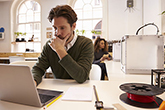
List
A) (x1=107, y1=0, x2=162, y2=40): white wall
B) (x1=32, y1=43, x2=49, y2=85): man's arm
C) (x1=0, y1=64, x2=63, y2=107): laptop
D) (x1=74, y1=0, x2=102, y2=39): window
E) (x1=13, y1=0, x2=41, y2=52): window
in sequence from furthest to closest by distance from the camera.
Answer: (x1=13, y1=0, x2=41, y2=52): window → (x1=74, y1=0, x2=102, y2=39): window → (x1=107, y1=0, x2=162, y2=40): white wall → (x1=32, y1=43, x2=49, y2=85): man's arm → (x1=0, y1=64, x2=63, y2=107): laptop

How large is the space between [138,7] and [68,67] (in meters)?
3.92

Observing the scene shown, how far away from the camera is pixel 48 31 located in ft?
15.8

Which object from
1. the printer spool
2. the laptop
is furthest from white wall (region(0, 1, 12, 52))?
the printer spool

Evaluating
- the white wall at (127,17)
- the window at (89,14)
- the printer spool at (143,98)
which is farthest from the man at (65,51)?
the window at (89,14)

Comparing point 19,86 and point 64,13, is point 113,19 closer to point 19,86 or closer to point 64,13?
point 64,13

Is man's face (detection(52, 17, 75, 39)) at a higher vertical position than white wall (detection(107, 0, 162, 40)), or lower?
lower

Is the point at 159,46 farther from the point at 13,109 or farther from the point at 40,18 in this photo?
the point at 40,18

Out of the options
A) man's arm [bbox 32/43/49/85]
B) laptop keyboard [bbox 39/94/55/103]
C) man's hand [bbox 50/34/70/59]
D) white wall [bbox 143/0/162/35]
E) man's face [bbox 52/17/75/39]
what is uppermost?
white wall [bbox 143/0/162/35]

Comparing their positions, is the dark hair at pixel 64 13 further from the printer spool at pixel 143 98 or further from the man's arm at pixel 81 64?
the printer spool at pixel 143 98

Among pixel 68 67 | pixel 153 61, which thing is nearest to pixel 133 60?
pixel 153 61

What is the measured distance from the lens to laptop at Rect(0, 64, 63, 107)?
1.55ft

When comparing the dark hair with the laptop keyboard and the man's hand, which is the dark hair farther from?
the laptop keyboard

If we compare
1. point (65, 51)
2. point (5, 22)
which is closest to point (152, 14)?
point (65, 51)

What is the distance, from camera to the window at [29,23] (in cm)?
509
